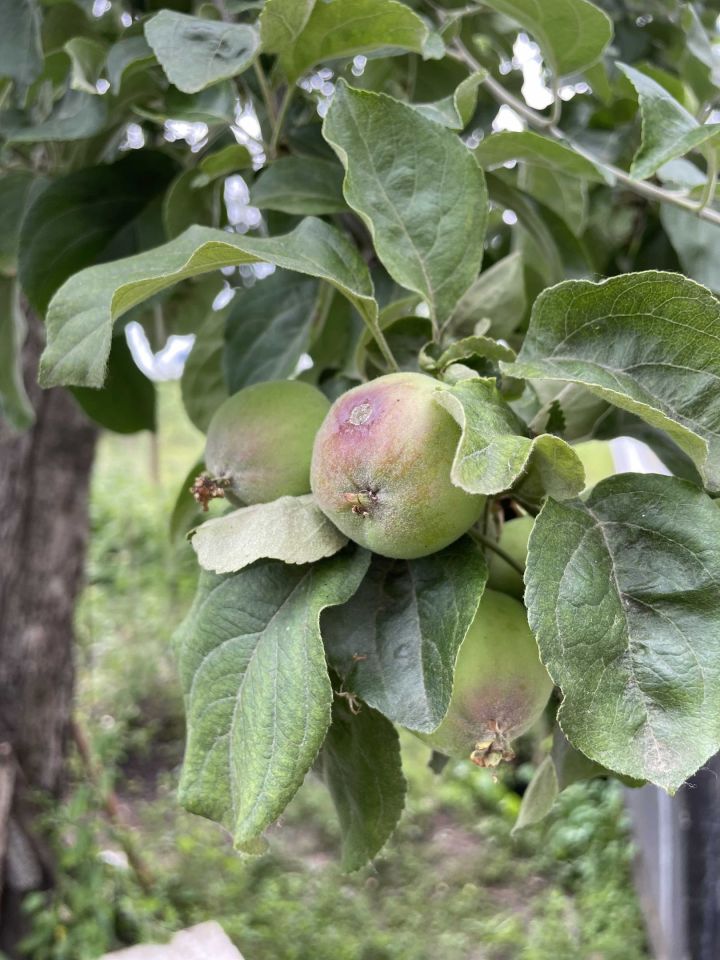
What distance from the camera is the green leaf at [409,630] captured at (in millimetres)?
391

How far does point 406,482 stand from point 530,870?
8.47ft

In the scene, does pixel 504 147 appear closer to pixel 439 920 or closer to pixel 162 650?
pixel 439 920

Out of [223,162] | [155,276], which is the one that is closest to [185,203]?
[223,162]

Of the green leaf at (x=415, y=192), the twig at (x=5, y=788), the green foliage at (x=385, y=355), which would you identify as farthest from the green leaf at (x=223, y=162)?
the twig at (x=5, y=788)

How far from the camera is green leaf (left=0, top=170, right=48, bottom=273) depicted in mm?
712

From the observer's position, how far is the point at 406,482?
1.24 ft

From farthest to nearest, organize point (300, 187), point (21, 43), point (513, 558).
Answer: point (21, 43) → point (300, 187) → point (513, 558)

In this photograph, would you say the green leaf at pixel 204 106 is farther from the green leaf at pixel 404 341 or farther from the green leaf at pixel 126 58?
the green leaf at pixel 404 341

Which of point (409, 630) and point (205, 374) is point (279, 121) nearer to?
point (205, 374)

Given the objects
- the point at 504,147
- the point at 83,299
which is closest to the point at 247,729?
the point at 83,299

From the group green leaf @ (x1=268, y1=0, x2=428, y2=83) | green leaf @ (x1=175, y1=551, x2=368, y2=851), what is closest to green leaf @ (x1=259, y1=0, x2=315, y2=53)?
green leaf @ (x1=268, y1=0, x2=428, y2=83)

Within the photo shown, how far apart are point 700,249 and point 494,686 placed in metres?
0.44

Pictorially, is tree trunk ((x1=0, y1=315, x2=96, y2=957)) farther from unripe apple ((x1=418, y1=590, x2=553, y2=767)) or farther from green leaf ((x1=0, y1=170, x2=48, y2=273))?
unripe apple ((x1=418, y1=590, x2=553, y2=767))

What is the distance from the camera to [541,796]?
48cm
